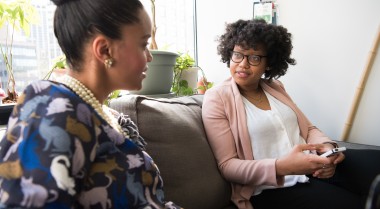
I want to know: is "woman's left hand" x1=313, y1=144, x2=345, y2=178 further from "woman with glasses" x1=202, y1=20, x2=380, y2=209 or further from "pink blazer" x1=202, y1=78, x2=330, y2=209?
"pink blazer" x1=202, y1=78, x2=330, y2=209

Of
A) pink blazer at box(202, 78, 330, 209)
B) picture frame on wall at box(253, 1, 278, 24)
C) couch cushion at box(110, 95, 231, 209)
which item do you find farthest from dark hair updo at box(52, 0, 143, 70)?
picture frame on wall at box(253, 1, 278, 24)

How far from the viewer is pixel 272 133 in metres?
1.12

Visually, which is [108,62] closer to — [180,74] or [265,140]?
[265,140]

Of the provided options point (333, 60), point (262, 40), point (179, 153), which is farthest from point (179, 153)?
point (333, 60)

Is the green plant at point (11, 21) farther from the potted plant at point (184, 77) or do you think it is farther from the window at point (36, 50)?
the potted plant at point (184, 77)

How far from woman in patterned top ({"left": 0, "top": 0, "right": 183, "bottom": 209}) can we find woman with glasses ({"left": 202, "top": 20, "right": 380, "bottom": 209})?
0.41m

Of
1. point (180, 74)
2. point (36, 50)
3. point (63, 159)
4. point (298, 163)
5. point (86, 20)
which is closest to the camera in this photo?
point (63, 159)

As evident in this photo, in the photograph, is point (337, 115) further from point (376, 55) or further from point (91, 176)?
point (91, 176)

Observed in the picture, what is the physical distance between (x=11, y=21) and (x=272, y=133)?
44.0 inches

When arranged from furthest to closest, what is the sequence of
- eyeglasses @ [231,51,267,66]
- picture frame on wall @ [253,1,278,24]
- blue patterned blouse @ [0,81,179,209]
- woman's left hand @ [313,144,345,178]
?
picture frame on wall @ [253,1,278,24]
eyeglasses @ [231,51,267,66]
woman's left hand @ [313,144,345,178]
blue patterned blouse @ [0,81,179,209]

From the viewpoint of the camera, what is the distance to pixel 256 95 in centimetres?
129

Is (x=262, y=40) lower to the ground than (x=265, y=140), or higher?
higher

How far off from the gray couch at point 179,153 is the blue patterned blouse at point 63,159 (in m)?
0.31

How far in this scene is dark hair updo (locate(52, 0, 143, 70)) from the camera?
571mm
